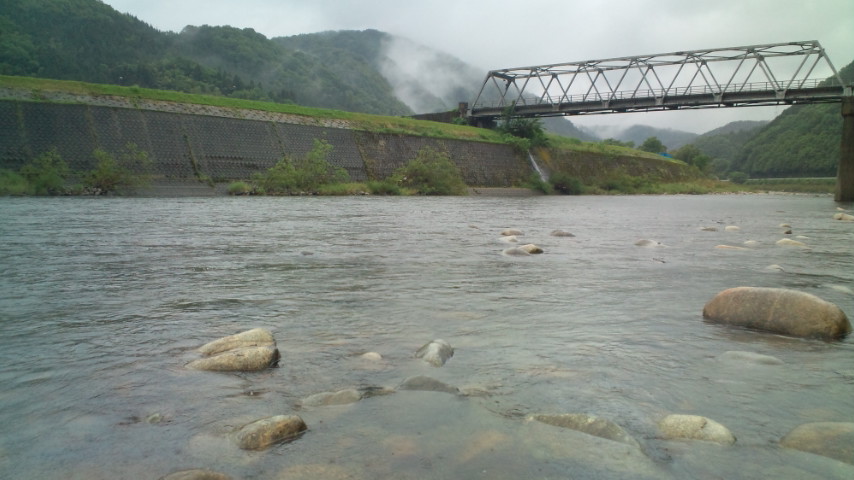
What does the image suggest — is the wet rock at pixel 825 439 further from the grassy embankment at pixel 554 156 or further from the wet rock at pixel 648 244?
the grassy embankment at pixel 554 156

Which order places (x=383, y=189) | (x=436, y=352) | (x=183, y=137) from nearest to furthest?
1. (x=436, y=352)
2. (x=183, y=137)
3. (x=383, y=189)

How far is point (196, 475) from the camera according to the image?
184cm

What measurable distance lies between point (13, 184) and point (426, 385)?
987 inches

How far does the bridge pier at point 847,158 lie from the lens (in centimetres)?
2934

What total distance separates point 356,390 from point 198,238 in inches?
288

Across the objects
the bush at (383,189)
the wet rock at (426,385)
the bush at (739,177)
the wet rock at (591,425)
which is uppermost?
the bush at (739,177)

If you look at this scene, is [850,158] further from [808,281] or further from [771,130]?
[771,130]

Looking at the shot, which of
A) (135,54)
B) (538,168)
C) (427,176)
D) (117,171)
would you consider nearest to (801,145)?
(538,168)

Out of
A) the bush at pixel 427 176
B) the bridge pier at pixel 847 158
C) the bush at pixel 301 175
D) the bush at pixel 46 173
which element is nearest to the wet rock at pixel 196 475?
the bush at pixel 46 173

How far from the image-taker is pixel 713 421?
7.53ft

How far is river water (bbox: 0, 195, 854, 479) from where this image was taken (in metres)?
2.03

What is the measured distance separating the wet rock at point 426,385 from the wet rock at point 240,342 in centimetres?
91

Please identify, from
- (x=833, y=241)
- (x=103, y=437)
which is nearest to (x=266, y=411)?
(x=103, y=437)

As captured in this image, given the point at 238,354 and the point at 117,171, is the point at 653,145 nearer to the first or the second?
the point at 117,171
